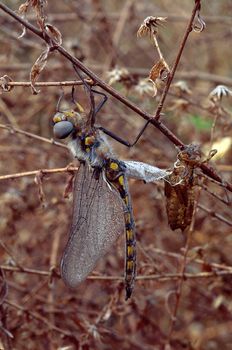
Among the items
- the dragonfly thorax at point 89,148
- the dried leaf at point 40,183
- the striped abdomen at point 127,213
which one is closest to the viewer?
the dried leaf at point 40,183

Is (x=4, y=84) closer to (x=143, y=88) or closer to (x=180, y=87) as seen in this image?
(x=143, y=88)

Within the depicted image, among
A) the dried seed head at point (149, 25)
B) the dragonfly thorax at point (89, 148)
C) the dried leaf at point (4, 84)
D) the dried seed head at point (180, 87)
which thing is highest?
the dried seed head at point (180, 87)

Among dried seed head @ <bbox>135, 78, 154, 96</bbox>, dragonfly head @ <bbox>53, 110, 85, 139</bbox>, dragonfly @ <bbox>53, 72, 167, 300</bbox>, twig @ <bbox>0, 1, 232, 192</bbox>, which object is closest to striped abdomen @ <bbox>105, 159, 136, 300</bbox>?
dragonfly @ <bbox>53, 72, 167, 300</bbox>

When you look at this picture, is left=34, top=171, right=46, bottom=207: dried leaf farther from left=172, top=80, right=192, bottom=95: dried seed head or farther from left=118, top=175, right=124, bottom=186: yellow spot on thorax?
left=172, top=80, right=192, bottom=95: dried seed head

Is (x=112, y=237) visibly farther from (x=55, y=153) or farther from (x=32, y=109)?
(x=32, y=109)

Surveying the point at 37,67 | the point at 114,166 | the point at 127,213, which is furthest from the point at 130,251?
the point at 37,67

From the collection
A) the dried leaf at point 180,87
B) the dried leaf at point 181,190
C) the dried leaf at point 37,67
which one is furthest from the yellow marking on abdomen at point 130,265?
the dried leaf at point 180,87

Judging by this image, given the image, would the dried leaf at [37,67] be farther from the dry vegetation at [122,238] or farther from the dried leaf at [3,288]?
the dried leaf at [3,288]
